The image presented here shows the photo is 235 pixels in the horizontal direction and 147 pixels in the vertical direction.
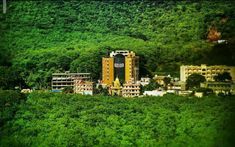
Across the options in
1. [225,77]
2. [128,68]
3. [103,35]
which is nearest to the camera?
[225,77]

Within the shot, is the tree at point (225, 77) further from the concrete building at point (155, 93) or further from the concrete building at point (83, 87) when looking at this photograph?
the concrete building at point (83, 87)

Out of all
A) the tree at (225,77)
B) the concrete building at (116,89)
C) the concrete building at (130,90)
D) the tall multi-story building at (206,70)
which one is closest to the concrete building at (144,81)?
→ the concrete building at (130,90)

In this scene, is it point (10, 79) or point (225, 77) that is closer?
point (225, 77)

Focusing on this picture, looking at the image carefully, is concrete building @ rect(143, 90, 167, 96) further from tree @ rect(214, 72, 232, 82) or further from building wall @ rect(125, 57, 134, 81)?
tree @ rect(214, 72, 232, 82)

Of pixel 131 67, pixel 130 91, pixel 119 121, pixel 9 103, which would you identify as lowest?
pixel 119 121

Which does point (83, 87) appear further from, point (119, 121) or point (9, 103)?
point (9, 103)

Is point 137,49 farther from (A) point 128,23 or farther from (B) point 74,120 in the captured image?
(B) point 74,120

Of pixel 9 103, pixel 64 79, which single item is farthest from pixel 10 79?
pixel 64 79
